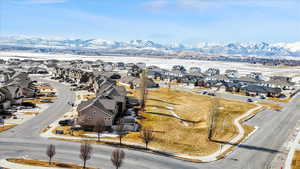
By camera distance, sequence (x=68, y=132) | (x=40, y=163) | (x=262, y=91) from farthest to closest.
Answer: (x=262, y=91) < (x=68, y=132) < (x=40, y=163)

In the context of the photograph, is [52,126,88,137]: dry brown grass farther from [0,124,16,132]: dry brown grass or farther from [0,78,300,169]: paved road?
[0,124,16,132]: dry brown grass

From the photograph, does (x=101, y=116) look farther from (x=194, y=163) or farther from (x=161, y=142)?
(x=194, y=163)

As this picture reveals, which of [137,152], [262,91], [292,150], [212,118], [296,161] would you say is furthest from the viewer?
[262,91]

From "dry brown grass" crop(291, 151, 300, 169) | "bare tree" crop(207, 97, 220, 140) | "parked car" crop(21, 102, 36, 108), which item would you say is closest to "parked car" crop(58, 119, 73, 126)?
"parked car" crop(21, 102, 36, 108)

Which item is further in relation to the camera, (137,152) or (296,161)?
(137,152)

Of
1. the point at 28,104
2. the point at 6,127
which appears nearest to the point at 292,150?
the point at 6,127

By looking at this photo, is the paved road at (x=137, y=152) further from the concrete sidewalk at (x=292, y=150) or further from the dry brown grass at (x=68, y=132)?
the dry brown grass at (x=68, y=132)

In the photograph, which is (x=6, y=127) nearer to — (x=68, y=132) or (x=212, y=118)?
(x=68, y=132)

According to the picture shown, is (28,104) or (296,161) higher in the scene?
(28,104)
